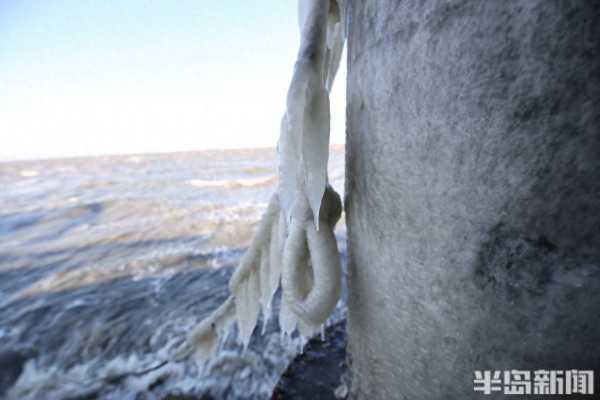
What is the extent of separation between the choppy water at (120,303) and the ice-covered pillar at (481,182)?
119 inches

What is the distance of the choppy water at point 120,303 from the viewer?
10.9 ft

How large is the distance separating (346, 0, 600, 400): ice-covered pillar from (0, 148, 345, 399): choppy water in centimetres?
302

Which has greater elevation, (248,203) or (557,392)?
(557,392)

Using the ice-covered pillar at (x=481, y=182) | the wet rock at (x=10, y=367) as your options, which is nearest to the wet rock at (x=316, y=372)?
the ice-covered pillar at (x=481, y=182)

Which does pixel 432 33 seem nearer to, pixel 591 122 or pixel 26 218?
pixel 591 122

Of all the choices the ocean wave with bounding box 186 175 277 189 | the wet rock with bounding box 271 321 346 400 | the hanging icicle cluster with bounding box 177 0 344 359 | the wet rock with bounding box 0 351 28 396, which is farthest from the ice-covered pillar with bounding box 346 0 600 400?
the ocean wave with bounding box 186 175 277 189

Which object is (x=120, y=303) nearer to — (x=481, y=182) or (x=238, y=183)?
(x=481, y=182)

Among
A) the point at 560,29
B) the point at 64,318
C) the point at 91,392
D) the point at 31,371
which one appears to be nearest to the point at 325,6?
the point at 560,29

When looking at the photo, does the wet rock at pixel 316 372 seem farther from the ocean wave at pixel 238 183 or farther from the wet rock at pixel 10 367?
the ocean wave at pixel 238 183

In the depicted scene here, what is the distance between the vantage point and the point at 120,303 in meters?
4.98

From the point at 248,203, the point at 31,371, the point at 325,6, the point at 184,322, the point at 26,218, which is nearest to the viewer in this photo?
the point at 325,6

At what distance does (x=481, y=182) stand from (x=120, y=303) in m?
5.68

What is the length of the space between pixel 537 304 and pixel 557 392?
0.58ft

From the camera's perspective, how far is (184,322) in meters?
4.46
